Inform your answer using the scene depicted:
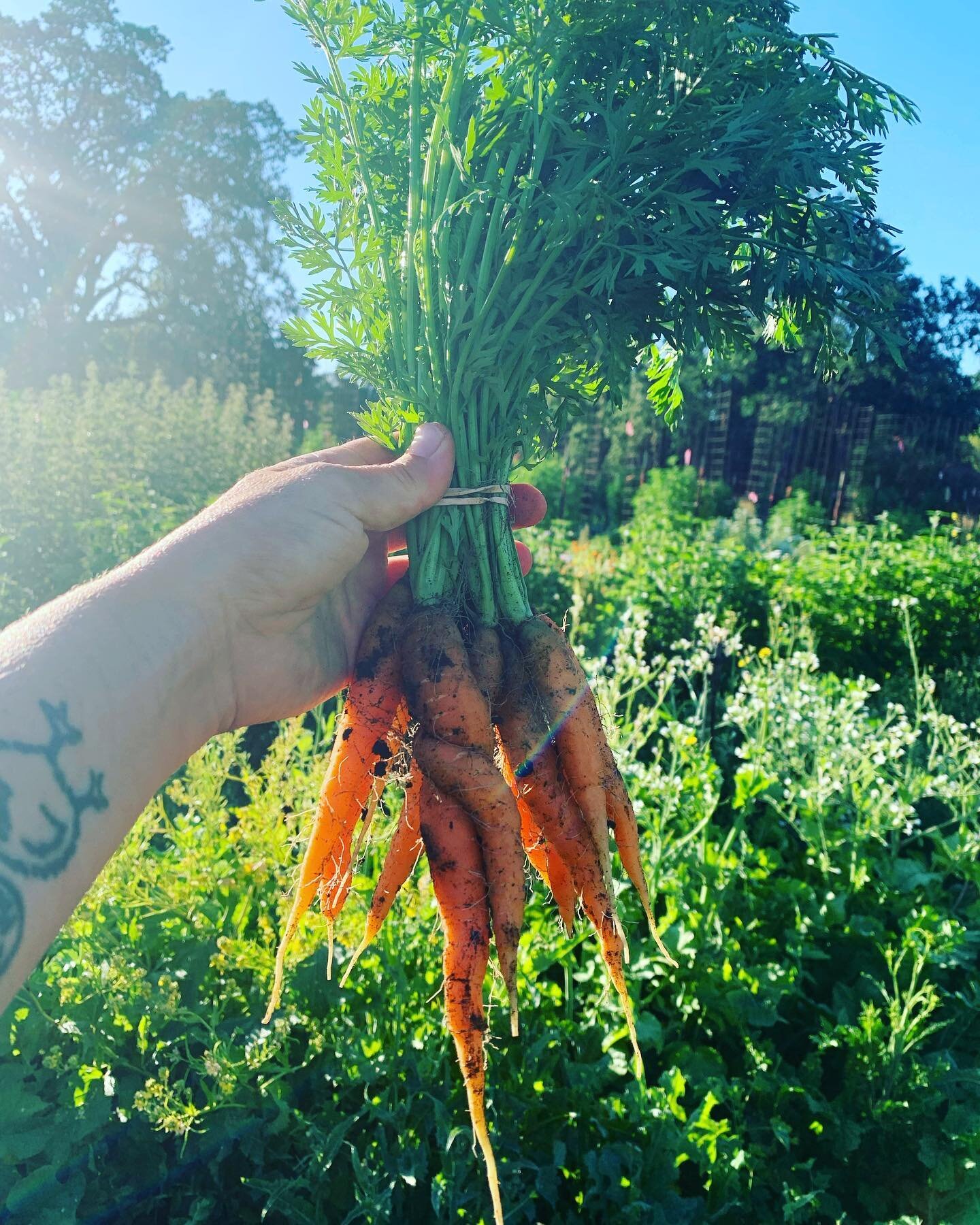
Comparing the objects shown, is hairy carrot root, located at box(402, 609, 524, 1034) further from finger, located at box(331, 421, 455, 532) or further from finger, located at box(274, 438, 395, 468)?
finger, located at box(274, 438, 395, 468)

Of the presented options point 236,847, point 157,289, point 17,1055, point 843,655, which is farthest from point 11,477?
point 157,289

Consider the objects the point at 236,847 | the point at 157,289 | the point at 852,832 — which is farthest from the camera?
the point at 157,289

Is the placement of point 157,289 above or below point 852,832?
above

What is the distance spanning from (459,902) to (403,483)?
1.06 metres

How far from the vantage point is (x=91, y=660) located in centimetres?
155

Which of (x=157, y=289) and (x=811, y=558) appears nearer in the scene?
(x=811, y=558)

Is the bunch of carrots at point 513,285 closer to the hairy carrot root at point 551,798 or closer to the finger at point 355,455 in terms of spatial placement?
the hairy carrot root at point 551,798

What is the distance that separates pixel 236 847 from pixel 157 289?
28231 millimetres

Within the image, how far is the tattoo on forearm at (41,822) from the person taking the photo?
138 cm

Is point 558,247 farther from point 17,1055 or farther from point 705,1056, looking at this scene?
point 17,1055

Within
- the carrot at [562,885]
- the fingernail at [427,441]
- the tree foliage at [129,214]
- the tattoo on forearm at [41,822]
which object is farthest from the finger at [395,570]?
the tree foliage at [129,214]

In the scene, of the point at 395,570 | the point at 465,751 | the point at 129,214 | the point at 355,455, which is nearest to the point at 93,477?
the point at 395,570

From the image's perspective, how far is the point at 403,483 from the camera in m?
1.92

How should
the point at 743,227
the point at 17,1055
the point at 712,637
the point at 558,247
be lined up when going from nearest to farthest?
the point at 558,247 < the point at 743,227 < the point at 17,1055 < the point at 712,637
